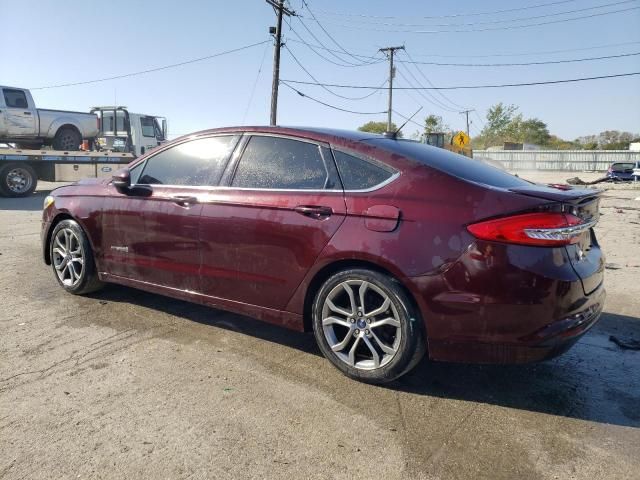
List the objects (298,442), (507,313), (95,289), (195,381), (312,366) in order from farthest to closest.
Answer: (95,289) → (312,366) → (195,381) → (507,313) → (298,442)

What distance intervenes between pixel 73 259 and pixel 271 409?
2871mm

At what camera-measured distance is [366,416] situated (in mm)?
2793

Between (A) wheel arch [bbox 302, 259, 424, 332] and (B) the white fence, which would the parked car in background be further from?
(A) wheel arch [bbox 302, 259, 424, 332]

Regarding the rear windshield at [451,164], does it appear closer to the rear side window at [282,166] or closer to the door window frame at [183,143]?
the rear side window at [282,166]

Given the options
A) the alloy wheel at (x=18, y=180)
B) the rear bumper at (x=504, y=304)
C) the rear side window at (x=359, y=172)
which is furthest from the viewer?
the alloy wheel at (x=18, y=180)

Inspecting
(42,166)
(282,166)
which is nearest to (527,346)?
(282,166)

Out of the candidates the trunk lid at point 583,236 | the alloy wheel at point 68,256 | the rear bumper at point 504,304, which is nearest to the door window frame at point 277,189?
the rear bumper at point 504,304

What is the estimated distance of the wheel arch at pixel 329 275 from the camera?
2969mm

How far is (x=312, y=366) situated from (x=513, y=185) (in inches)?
68.3

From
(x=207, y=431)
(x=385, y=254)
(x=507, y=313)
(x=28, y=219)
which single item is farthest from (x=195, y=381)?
(x=28, y=219)

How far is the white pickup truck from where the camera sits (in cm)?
1580

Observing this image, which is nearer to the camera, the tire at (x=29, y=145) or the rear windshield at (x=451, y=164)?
the rear windshield at (x=451, y=164)

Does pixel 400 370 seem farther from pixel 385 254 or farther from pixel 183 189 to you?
pixel 183 189

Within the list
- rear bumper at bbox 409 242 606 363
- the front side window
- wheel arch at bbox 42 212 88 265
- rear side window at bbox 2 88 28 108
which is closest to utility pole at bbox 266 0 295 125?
the front side window
